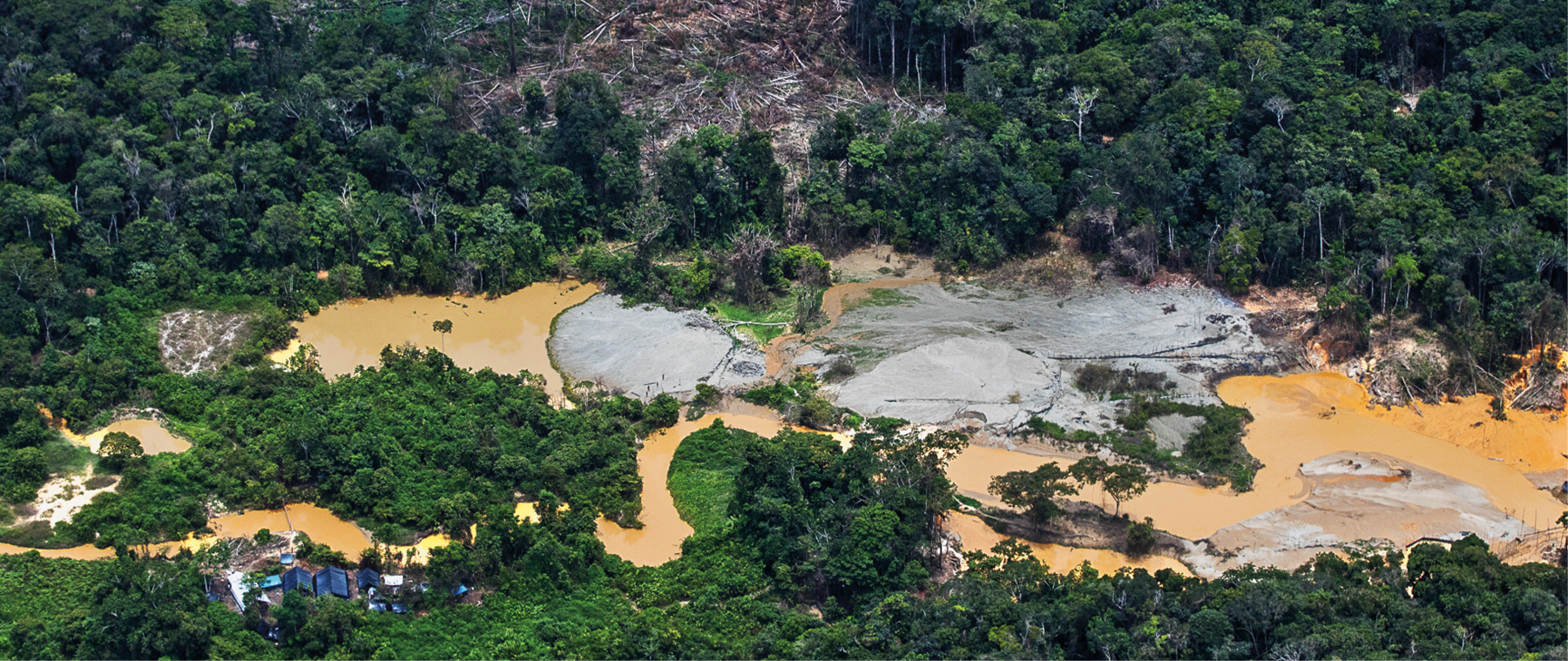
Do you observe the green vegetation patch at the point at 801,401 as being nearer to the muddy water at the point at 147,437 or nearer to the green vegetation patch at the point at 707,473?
the green vegetation patch at the point at 707,473

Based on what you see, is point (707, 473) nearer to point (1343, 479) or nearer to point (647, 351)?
point (647, 351)

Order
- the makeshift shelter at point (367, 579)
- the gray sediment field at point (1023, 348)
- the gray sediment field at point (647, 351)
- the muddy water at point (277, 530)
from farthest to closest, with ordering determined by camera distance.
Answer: the gray sediment field at point (647, 351) < the gray sediment field at point (1023, 348) < the muddy water at point (277, 530) < the makeshift shelter at point (367, 579)

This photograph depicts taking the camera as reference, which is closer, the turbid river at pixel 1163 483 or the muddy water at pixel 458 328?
the turbid river at pixel 1163 483

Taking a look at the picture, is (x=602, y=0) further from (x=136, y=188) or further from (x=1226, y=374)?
(x=1226, y=374)

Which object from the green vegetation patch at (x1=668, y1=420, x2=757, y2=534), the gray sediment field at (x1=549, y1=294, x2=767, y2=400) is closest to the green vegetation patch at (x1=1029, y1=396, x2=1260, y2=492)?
the green vegetation patch at (x1=668, y1=420, x2=757, y2=534)

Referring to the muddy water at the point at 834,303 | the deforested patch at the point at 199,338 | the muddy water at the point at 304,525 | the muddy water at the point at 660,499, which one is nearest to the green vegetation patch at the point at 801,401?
the muddy water at the point at 660,499

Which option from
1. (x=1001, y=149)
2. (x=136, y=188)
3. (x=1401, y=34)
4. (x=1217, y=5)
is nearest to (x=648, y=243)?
(x=1001, y=149)
